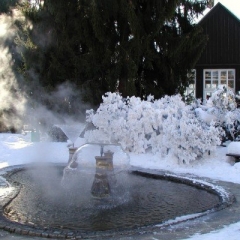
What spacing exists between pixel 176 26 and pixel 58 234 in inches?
445

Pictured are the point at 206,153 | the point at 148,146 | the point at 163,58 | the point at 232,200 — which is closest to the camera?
the point at 232,200

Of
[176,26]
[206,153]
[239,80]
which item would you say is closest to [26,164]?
[206,153]

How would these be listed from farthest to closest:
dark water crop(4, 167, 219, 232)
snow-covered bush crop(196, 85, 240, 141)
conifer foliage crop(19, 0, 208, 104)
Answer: conifer foliage crop(19, 0, 208, 104) → snow-covered bush crop(196, 85, 240, 141) → dark water crop(4, 167, 219, 232)

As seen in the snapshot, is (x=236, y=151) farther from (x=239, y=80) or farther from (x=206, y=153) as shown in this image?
(x=239, y=80)

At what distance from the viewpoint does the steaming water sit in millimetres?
12945

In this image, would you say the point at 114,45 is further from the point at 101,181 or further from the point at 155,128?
the point at 101,181

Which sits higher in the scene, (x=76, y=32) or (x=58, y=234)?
(x=76, y=32)

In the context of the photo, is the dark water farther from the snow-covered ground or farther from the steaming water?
the steaming water

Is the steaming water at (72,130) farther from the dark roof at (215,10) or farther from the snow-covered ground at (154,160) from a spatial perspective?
the dark roof at (215,10)

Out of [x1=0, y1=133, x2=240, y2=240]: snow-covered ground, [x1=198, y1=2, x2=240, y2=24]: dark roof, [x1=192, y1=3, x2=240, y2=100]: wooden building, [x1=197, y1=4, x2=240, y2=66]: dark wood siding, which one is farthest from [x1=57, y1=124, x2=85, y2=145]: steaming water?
[x1=198, y1=2, x2=240, y2=24]: dark roof

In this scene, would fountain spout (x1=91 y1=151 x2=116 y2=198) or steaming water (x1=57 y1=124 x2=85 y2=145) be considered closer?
fountain spout (x1=91 y1=151 x2=116 y2=198)

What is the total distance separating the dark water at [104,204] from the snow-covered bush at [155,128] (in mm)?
1766

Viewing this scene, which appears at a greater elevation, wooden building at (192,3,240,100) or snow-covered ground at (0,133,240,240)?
wooden building at (192,3,240,100)

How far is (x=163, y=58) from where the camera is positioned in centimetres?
1365
